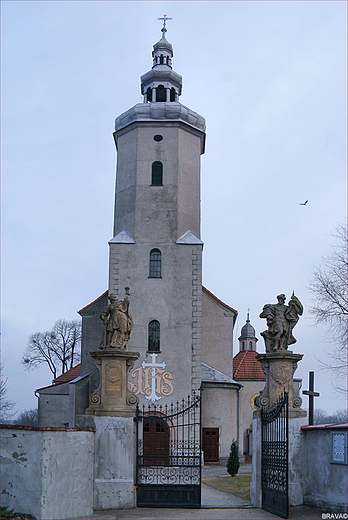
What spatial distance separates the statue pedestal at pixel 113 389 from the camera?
12.9 metres

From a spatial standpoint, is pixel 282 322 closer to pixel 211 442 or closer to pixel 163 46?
pixel 211 442

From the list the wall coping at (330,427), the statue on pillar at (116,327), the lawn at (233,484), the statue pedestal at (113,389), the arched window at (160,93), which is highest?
the arched window at (160,93)

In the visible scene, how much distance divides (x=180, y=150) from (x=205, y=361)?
10014 mm

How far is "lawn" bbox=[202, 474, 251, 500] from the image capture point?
15.6m

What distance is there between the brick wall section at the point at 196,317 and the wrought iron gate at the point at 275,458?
1036 cm

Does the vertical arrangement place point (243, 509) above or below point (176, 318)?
below

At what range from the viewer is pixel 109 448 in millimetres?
12562

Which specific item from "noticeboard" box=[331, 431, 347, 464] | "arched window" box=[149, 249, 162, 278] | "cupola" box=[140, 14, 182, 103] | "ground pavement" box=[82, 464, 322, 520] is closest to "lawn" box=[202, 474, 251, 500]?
"ground pavement" box=[82, 464, 322, 520]

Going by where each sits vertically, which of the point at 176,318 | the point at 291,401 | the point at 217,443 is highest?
the point at 176,318

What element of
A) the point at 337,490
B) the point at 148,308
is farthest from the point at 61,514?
the point at 148,308

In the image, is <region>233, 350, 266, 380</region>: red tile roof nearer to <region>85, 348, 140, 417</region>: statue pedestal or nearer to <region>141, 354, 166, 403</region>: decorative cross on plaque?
<region>141, 354, 166, 403</region>: decorative cross on plaque

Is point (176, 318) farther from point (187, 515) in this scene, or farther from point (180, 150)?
point (187, 515)

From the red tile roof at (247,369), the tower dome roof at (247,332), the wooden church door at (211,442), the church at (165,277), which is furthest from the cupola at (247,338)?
the wooden church door at (211,442)

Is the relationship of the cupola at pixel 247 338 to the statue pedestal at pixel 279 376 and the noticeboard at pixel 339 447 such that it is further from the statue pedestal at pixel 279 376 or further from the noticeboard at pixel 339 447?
the noticeboard at pixel 339 447
